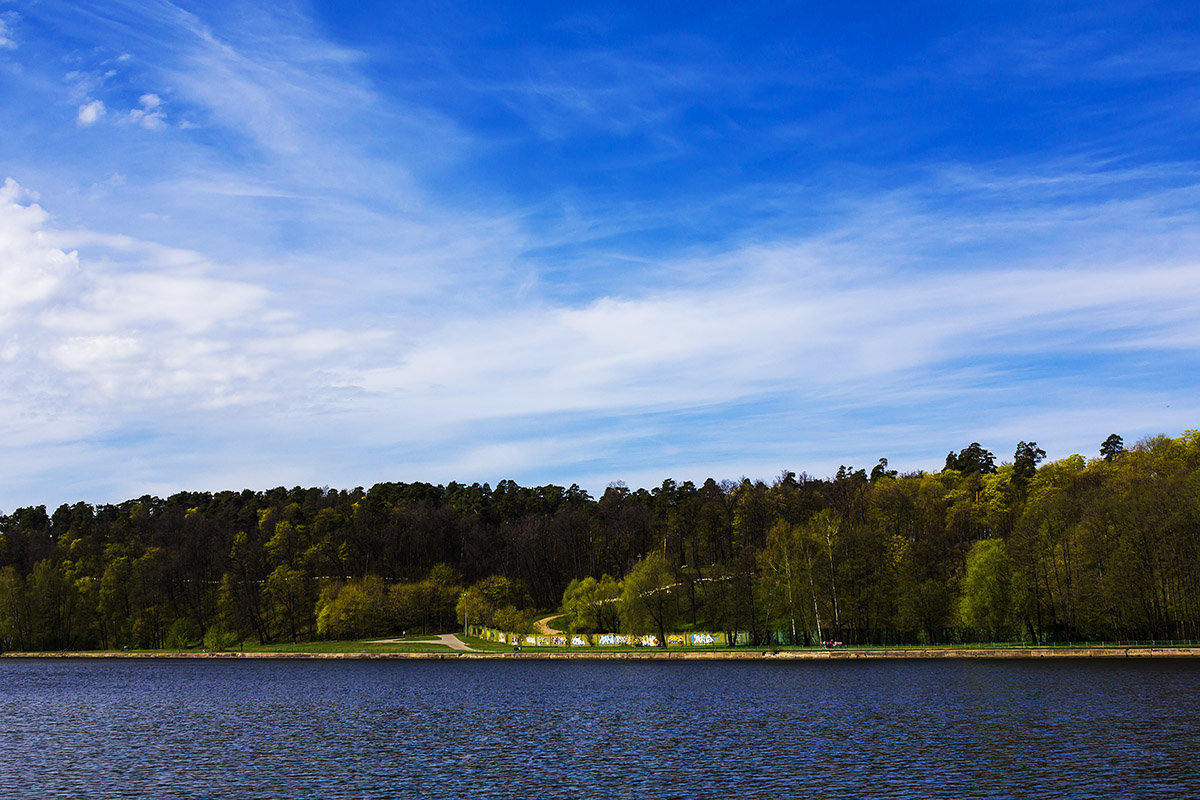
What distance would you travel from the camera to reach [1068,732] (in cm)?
4175

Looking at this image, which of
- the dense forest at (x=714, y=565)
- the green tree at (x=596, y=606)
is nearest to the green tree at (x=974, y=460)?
the dense forest at (x=714, y=565)

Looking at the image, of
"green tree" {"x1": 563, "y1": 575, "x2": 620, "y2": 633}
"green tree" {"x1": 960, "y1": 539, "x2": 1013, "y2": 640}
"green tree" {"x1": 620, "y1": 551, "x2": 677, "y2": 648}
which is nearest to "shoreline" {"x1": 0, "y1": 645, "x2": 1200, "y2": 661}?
"green tree" {"x1": 620, "y1": 551, "x2": 677, "y2": 648}

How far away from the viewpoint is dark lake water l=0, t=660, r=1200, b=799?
111 ft

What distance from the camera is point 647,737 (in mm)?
45406

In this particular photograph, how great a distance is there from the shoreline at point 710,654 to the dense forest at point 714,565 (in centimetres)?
446

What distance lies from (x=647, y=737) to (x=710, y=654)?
2345 inches

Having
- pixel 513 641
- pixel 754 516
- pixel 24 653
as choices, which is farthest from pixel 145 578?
pixel 754 516

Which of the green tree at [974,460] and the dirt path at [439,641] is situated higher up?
the green tree at [974,460]

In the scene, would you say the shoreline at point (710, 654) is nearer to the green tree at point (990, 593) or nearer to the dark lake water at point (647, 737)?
the green tree at point (990, 593)

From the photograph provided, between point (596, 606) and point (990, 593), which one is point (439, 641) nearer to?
point (596, 606)

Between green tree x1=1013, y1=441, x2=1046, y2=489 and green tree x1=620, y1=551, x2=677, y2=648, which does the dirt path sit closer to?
green tree x1=620, y1=551, x2=677, y2=648

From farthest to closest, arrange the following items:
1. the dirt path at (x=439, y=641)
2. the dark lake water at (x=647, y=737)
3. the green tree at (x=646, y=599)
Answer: the dirt path at (x=439, y=641), the green tree at (x=646, y=599), the dark lake water at (x=647, y=737)

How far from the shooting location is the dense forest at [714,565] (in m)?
87.1

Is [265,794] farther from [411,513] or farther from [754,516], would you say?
[411,513]
